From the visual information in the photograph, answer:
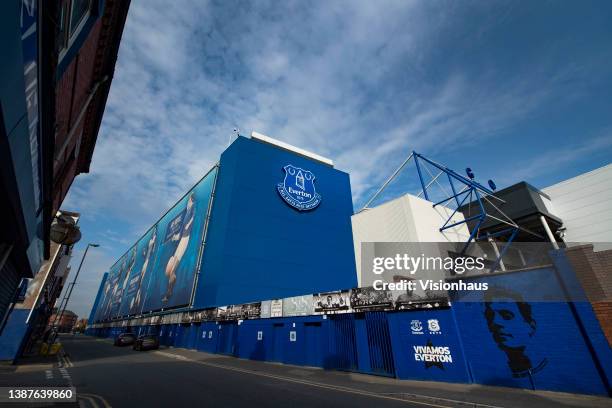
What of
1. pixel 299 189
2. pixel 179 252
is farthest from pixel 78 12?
pixel 179 252

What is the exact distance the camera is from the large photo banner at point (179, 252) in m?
30.5

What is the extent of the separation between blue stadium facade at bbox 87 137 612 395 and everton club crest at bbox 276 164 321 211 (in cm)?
15

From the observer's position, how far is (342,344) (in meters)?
14.0

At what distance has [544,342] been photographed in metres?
9.05

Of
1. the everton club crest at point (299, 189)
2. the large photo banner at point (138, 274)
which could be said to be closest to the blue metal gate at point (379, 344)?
the everton club crest at point (299, 189)

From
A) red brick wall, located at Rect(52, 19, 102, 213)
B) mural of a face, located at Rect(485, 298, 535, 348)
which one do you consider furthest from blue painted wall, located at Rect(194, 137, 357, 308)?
mural of a face, located at Rect(485, 298, 535, 348)

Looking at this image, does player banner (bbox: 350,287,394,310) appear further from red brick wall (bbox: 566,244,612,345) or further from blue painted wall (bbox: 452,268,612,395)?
red brick wall (bbox: 566,244,612,345)

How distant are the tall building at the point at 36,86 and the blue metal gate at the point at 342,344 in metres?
12.9

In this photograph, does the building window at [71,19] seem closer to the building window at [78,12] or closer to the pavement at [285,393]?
the building window at [78,12]

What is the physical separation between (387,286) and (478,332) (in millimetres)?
3812

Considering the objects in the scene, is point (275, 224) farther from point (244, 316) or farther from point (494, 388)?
point (494, 388)

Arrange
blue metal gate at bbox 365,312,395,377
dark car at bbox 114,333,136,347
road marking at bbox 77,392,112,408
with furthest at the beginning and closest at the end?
1. dark car at bbox 114,333,136,347
2. blue metal gate at bbox 365,312,395,377
3. road marking at bbox 77,392,112,408

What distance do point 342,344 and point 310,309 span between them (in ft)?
8.92

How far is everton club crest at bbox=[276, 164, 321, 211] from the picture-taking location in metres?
31.8
